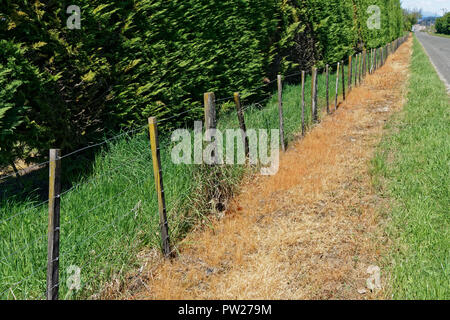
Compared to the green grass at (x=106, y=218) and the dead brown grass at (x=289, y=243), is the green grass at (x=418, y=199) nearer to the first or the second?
the dead brown grass at (x=289, y=243)

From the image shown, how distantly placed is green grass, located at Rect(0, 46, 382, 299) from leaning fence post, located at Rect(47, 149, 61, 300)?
0.80 feet

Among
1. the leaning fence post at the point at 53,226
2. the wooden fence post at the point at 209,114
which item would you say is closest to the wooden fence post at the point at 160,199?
the wooden fence post at the point at 209,114

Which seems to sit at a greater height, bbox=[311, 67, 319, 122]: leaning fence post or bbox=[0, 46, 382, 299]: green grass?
bbox=[311, 67, 319, 122]: leaning fence post

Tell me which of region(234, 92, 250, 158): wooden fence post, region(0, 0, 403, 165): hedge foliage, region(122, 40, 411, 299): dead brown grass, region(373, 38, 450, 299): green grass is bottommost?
region(122, 40, 411, 299): dead brown grass

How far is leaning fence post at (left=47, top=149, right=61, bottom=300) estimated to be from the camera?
2.60 meters

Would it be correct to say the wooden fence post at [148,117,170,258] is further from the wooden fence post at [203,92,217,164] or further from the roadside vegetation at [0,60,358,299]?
the wooden fence post at [203,92,217,164]

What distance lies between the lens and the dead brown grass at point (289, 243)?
130 inches

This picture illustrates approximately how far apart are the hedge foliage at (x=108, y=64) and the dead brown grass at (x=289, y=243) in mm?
2276

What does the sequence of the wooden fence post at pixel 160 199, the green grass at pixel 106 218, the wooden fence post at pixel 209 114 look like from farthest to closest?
the wooden fence post at pixel 209 114, the wooden fence post at pixel 160 199, the green grass at pixel 106 218

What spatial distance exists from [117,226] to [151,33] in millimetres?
3536

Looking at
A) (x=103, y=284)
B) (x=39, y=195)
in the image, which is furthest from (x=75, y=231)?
(x=39, y=195)

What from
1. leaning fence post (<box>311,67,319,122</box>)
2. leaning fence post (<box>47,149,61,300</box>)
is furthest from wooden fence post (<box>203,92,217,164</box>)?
leaning fence post (<box>311,67,319,122</box>)

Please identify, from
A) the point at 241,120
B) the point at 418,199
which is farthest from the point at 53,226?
the point at 418,199
